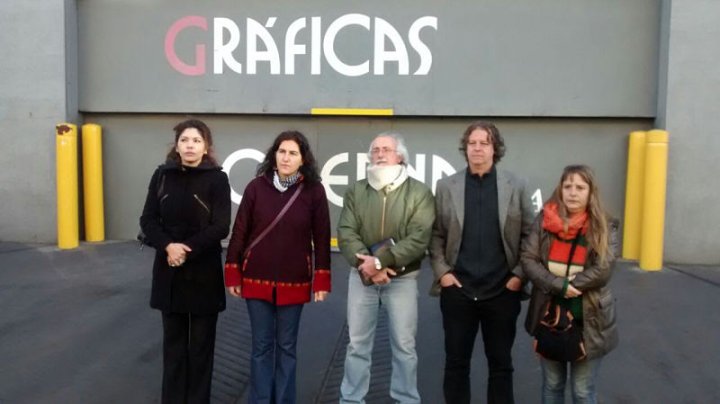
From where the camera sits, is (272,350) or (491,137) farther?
(272,350)

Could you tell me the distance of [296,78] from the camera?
24.4 feet

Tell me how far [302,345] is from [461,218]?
6.41 feet

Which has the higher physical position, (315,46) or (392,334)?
(315,46)

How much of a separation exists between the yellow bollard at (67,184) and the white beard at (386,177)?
5.62m

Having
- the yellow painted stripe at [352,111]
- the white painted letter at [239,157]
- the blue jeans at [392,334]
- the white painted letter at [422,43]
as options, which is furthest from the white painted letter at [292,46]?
the blue jeans at [392,334]

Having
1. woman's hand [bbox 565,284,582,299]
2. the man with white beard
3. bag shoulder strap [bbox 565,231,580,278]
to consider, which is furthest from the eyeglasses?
woman's hand [bbox 565,284,582,299]

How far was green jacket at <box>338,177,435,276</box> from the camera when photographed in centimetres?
317

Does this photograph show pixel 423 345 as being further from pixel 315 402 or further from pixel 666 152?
pixel 666 152

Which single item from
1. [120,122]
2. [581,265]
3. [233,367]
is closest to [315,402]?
[233,367]

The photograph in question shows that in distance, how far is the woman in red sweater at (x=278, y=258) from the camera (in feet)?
10.6

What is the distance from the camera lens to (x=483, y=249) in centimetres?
318

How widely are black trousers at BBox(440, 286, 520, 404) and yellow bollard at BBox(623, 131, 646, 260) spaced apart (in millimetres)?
4319

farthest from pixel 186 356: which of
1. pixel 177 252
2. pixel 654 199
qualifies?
pixel 654 199

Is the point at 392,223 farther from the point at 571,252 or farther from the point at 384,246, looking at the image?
the point at 571,252
